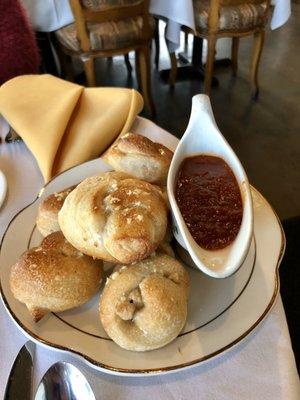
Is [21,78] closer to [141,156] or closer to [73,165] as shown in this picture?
[73,165]

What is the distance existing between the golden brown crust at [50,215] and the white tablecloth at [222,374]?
7.0 inches

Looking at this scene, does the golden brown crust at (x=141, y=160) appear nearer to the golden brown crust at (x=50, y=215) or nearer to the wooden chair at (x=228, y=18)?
the golden brown crust at (x=50, y=215)

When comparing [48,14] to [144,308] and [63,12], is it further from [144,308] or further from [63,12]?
[144,308]

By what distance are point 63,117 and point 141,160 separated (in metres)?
0.30

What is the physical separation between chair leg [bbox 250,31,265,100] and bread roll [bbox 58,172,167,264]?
2343 millimetres

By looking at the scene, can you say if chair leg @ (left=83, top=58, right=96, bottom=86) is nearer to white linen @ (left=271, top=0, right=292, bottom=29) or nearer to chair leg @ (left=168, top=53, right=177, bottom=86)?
chair leg @ (left=168, top=53, right=177, bottom=86)

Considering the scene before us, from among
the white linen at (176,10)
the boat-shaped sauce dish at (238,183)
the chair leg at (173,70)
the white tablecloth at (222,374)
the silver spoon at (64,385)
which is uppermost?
the boat-shaped sauce dish at (238,183)

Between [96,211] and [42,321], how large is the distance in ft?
0.65

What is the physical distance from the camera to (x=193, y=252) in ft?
1.92

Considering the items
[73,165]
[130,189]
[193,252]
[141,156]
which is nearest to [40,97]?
[73,165]

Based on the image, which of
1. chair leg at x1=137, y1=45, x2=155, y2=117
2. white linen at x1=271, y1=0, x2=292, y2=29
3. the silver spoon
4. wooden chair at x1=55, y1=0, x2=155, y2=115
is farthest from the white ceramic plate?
white linen at x1=271, y1=0, x2=292, y2=29

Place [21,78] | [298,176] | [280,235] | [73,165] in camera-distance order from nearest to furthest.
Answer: [280,235]
[73,165]
[21,78]
[298,176]

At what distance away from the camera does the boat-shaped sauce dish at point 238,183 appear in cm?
59

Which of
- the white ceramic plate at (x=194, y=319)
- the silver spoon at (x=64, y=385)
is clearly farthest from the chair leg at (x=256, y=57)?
the silver spoon at (x=64, y=385)
